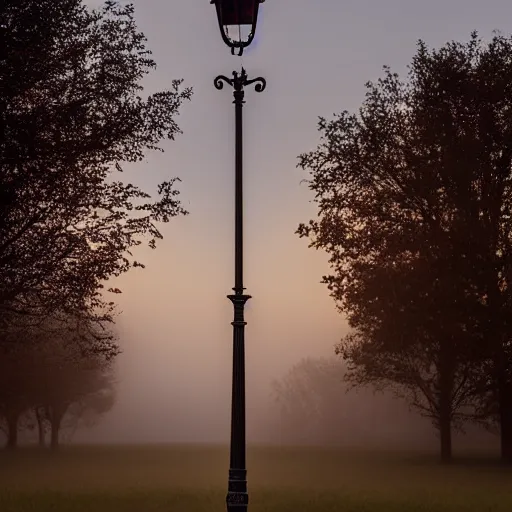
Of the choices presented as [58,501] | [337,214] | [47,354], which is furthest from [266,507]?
[47,354]

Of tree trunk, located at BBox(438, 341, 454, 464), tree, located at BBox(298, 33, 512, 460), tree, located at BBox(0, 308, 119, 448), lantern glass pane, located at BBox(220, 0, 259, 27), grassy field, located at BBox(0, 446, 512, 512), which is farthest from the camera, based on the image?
tree, located at BBox(0, 308, 119, 448)

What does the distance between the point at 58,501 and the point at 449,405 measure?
2470 cm

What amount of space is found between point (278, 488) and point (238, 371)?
60.5 ft

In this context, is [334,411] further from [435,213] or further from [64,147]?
[64,147]

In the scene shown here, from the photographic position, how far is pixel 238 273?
12.2m

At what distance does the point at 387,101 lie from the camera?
37875 millimetres

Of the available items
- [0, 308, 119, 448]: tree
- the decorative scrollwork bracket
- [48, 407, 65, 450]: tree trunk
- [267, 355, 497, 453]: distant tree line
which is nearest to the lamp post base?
the decorative scrollwork bracket

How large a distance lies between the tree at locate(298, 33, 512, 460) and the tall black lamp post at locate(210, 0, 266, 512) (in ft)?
72.3

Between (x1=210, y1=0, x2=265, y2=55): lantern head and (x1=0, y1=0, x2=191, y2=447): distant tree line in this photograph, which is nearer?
(x1=210, y1=0, x2=265, y2=55): lantern head

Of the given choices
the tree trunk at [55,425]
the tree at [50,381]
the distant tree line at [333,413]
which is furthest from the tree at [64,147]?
the distant tree line at [333,413]

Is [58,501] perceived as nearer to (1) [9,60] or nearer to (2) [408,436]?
(1) [9,60]

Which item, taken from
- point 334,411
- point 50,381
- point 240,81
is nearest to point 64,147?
point 240,81

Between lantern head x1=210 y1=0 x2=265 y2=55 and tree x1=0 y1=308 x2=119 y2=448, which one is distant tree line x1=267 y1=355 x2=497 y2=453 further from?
lantern head x1=210 y1=0 x2=265 y2=55

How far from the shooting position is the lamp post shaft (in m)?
11.5
